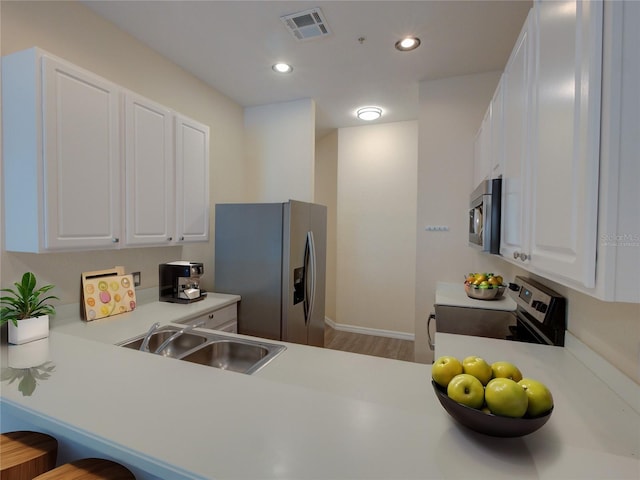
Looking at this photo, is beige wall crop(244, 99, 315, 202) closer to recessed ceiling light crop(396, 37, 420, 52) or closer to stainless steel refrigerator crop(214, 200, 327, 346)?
stainless steel refrigerator crop(214, 200, 327, 346)

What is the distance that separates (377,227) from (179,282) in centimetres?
267

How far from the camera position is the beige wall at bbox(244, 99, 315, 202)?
3258mm

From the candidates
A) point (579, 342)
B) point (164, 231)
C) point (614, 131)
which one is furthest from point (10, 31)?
point (579, 342)

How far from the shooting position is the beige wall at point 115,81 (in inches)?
63.8

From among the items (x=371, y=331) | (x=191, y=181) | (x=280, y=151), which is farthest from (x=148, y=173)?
(x=371, y=331)

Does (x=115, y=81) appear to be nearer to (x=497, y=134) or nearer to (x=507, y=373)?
(x=497, y=134)

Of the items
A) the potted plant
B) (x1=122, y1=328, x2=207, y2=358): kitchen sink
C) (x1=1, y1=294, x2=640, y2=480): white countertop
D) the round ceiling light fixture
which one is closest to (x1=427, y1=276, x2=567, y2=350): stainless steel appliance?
(x1=1, y1=294, x2=640, y2=480): white countertop

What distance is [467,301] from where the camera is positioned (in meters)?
2.25

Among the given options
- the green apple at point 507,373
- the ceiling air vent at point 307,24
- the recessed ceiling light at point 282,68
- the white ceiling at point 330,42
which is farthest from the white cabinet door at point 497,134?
the recessed ceiling light at point 282,68

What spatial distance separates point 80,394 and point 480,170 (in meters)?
2.60

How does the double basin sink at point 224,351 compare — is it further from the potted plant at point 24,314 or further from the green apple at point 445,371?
the green apple at point 445,371

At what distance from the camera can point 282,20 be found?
2072mm

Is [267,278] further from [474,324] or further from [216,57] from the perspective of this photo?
[216,57]

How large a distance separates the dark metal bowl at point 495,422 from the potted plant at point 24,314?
186 cm
